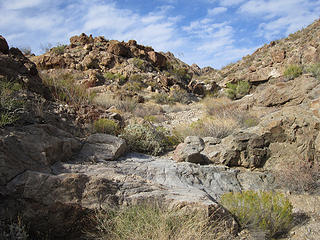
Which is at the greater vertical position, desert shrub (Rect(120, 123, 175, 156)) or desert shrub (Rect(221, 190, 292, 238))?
desert shrub (Rect(120, 123, 175, 156))

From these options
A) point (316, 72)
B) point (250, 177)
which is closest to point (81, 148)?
point (250, 177)

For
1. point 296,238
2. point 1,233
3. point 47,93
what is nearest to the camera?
point 1,233

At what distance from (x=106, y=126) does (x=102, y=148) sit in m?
1.13

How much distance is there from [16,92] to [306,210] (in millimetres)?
5625

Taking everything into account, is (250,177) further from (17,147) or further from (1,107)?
(1,107)

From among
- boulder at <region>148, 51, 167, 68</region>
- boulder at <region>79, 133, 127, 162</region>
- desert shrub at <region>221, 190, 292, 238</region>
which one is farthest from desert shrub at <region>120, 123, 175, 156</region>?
boulder at <region>148, 51, 167, 68</region>

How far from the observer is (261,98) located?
907 centimetres

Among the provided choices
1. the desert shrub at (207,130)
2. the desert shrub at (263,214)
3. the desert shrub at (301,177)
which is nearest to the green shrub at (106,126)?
the desert shrub at (207,130)

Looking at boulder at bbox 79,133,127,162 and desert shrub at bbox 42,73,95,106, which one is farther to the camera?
desert shrub at bbox 42,73,95,106

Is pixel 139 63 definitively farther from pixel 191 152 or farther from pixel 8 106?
pixel 8 106

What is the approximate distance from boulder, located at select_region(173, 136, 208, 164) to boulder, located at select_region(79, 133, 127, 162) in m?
1.24

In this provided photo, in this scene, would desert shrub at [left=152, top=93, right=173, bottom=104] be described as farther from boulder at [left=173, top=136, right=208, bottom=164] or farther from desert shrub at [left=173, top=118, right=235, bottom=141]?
boulder at [left=173, top=136, right=208, bottom=164]

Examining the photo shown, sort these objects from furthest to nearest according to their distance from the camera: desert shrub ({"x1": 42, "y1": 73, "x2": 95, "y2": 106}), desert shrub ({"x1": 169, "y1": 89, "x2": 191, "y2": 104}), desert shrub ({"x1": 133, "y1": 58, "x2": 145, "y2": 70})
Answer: desert shrub ({"x1": 133, "y1": 58, "x2": 145, "y2": 70}), desert shrub ({"x1": 169, "y1": 89, "x2": 191, "y2": 104}), desert shrub ({"x1": 42, "y1": 73, "x2": 95, "y2": 106})

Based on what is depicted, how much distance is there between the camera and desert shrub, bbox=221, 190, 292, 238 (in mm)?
2939
